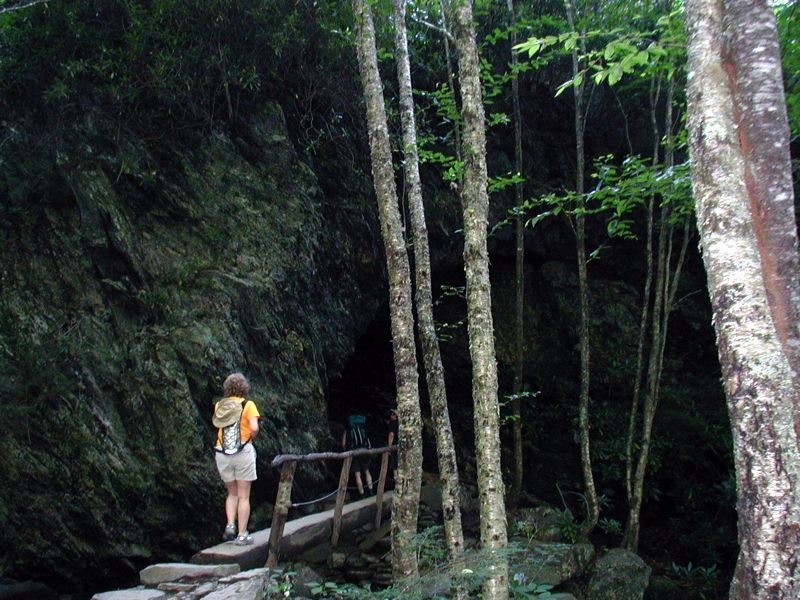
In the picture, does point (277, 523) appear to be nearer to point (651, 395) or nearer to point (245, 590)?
point (245, 590)

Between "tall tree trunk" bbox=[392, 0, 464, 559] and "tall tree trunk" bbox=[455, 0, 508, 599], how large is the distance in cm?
102

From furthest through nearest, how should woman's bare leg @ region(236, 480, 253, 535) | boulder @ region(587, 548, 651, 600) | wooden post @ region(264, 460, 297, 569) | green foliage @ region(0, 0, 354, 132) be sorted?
green foliage @ region(0, 0, 354, 132), boulder @ region(587, 548, 651, 600), woman's bare leg @ region(236, 480, 253, 535), wooden post @ region(264, 460, 297, 569)

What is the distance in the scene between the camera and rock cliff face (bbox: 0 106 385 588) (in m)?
6.46

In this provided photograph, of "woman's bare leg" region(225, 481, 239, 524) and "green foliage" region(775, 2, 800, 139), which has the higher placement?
"green foliage" region(775, 2, 800, 139)

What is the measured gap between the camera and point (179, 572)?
185 inches

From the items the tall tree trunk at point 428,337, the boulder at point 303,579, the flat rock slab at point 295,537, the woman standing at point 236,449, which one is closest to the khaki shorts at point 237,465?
the woman standing at point 236,449

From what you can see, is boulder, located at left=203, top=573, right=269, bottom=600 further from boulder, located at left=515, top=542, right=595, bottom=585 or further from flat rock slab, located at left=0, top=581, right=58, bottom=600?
flat rock slab, located at left=0, top=581, right=58, bottom=600

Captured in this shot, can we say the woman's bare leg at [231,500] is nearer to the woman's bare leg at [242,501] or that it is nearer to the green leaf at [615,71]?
the woman's bare leg at [242,501]

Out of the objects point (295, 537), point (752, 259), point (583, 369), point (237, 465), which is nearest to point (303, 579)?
point (295, 537)

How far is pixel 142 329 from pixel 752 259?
6.24 meters

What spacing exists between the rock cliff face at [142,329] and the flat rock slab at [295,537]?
901 mm

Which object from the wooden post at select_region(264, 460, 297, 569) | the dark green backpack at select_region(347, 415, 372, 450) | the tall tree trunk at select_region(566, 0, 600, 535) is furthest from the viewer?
the dark green backpack at select_region(347, 415, 372, 450)

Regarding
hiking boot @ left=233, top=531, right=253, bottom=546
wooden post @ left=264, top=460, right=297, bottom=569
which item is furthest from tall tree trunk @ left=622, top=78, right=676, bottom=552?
hiking boot @ left=233, top=531, right=253, bottom=546

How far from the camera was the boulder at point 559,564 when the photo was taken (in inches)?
252
